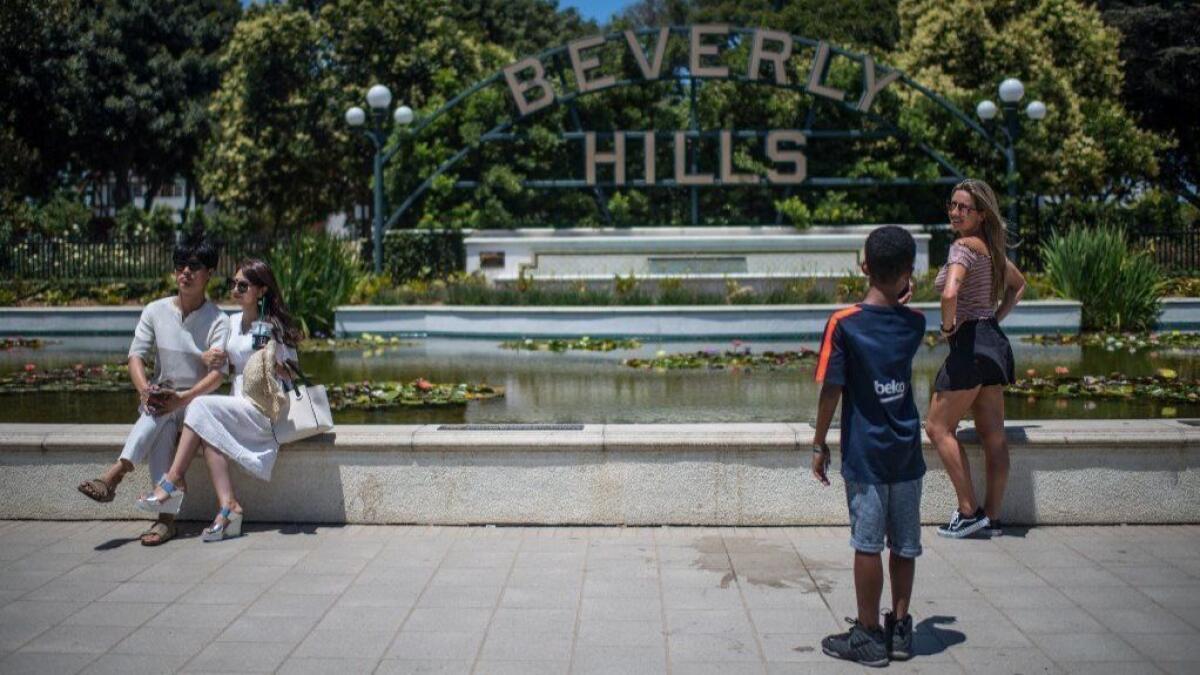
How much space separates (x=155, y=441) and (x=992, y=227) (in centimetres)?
450

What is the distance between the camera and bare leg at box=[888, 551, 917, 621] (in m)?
4.55

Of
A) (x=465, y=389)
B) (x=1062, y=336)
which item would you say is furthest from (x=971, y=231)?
(x=1062, y=336)

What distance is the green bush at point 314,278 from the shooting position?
16422mm

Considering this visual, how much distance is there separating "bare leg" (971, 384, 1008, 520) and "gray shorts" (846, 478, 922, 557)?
1.78 metres

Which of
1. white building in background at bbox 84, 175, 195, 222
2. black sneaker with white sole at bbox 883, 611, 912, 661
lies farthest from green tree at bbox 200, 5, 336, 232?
black sneaker with white sole at bbox 883, 611, 912, 661

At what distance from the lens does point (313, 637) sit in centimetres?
481

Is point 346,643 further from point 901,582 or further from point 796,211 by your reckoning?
point 796,211

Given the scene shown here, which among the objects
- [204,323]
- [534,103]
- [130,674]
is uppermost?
[534,103]

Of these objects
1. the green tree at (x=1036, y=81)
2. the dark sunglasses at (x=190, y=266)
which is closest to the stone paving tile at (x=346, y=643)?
the dark sunglasses at (x=190, y=266)

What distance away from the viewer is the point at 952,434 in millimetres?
6191

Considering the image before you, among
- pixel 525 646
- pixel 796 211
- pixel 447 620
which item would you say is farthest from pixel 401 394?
pixel 796 211

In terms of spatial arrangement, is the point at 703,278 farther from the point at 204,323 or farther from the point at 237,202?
the point at 237,202

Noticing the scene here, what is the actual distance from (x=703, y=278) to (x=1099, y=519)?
46.7ft

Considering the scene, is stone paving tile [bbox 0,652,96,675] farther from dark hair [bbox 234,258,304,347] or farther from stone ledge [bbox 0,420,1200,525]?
dark hair [bbox 234,258,304,347]
